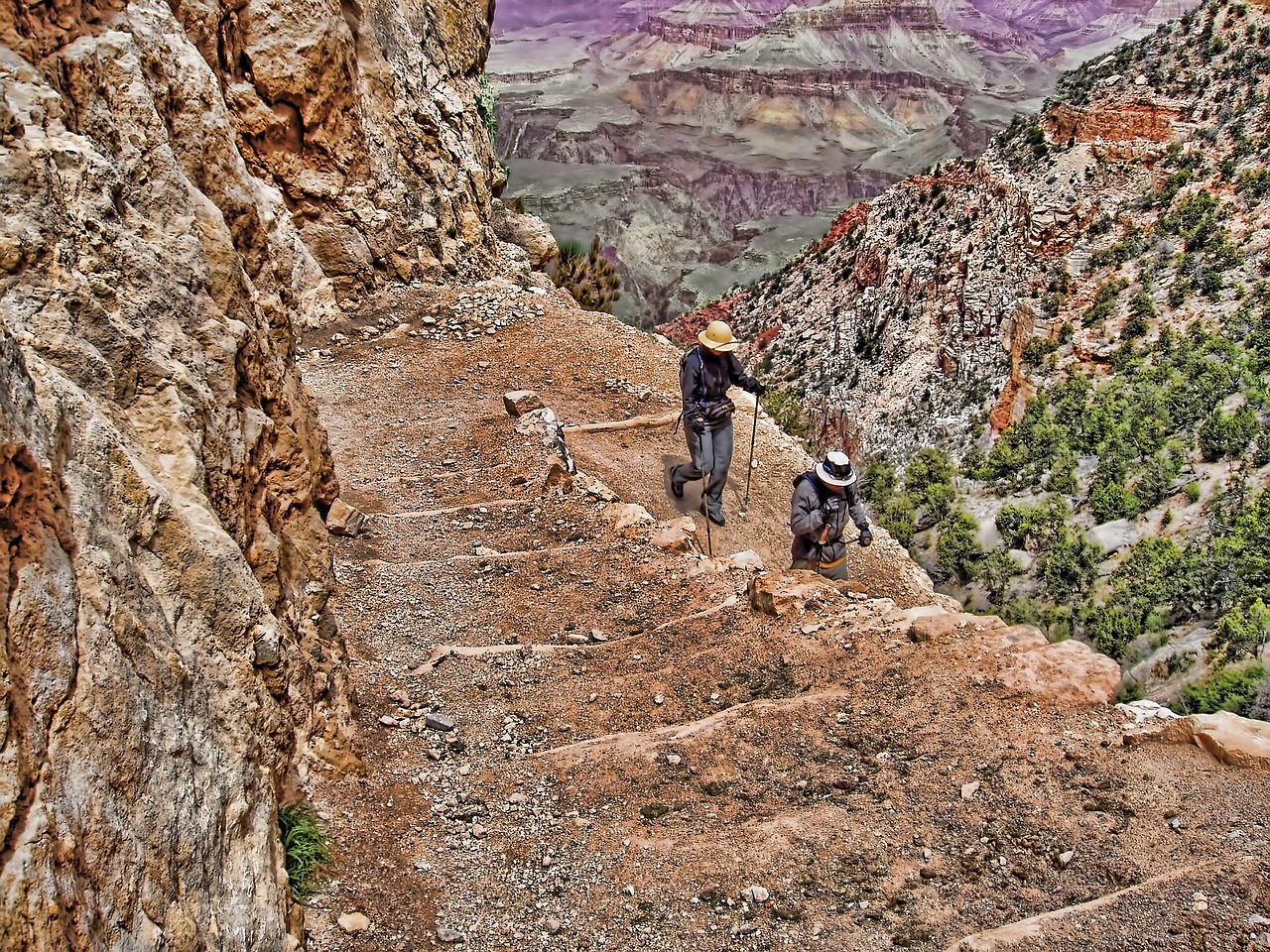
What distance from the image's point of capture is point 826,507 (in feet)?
28.5

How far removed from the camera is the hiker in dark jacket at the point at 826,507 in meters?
8.57

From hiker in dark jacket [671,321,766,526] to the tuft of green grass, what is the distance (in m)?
6.27

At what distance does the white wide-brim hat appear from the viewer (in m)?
8.54

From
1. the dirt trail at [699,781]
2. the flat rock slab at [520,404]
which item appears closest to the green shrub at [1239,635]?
the dirt trail at [699,781]

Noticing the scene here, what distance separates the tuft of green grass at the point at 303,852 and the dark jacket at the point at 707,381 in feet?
20.8

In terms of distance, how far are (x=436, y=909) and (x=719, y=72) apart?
548ft

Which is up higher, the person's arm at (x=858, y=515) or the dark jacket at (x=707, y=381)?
the dark jacket at (x=707, y=381)

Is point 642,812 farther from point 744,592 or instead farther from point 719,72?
point 719,72

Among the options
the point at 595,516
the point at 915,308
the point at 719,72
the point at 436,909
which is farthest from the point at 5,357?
the point at 719,72

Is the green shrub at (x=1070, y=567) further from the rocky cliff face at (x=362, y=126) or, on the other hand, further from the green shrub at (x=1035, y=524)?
the rocky cliff face at (x=362, y=126)

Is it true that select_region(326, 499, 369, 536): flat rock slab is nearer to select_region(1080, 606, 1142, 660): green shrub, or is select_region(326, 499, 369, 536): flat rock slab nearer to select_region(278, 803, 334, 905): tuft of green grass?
select_region(278, 803, 334, 905): tuft of green grass

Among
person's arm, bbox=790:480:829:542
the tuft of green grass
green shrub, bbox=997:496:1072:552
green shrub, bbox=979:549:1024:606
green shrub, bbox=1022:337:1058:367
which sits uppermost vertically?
the tuft of green grass

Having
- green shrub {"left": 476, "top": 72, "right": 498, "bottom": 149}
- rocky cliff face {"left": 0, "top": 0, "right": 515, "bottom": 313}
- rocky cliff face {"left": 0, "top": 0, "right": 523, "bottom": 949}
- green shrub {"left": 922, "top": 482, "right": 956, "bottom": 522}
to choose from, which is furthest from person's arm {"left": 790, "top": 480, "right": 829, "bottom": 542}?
green shrub {"left": 476, "top": 72, "right": 498, "bottom": 149}

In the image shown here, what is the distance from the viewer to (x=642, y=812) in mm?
5340
